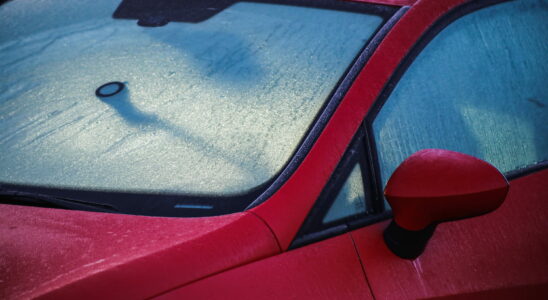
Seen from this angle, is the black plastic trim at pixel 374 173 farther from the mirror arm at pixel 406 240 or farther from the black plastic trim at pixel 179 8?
→ the black plastic trim at pixel 179 8

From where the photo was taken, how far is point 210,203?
1.13 m

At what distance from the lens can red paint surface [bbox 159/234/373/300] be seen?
94cm

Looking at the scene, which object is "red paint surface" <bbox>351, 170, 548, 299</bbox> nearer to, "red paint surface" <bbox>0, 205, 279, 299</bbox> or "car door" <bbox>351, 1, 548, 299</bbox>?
"car door" <bbox>351, 1, 548, 299</bbox>

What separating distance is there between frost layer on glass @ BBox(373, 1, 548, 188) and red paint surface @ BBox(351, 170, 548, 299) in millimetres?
161

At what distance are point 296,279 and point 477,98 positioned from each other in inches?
29.9

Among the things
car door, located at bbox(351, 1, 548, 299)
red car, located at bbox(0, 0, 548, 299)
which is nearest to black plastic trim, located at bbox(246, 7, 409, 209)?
red car, located at bbox(0, 0, 548, 299)

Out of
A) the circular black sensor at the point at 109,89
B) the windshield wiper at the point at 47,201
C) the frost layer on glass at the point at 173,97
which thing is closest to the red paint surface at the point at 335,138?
the frost layer on glass at the point at 173,97

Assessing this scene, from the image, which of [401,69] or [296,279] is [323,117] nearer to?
[401,69]

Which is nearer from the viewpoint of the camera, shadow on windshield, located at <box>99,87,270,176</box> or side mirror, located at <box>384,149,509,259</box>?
side mirror, located at <box>384,149,509,259</box>

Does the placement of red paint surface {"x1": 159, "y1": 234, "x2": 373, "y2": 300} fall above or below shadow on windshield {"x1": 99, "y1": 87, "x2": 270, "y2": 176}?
below

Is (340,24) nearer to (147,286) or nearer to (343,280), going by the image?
(343,280)

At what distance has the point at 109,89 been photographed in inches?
59.1

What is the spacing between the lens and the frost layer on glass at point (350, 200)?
109cm

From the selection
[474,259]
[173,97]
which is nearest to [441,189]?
[474,259]
